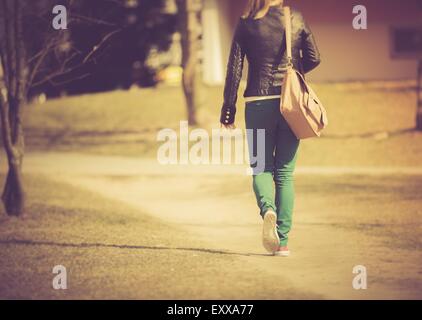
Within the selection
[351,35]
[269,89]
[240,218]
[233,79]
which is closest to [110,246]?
[233,79]

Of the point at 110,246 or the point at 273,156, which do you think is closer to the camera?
the point at 273,156

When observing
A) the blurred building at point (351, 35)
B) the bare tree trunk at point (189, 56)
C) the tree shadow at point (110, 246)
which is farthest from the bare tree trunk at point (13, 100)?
the blurred building at point (351, 35)

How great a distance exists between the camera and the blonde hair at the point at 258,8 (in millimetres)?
7316

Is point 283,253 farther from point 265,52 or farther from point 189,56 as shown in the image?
point 189,56

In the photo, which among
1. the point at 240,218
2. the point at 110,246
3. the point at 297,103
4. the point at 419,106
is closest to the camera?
the point at 297,103

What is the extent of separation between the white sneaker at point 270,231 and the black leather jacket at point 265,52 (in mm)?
784

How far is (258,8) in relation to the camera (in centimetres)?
734

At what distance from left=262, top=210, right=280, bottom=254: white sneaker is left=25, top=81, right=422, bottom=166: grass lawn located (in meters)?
7.04

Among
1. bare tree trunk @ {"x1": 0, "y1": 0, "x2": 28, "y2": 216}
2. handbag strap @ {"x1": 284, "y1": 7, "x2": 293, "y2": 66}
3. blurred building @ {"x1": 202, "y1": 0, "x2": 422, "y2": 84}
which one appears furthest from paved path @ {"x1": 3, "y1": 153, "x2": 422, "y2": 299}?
blurred building @ {"x1": 202, "y1": 0, "x2": 422, "y2": 84}

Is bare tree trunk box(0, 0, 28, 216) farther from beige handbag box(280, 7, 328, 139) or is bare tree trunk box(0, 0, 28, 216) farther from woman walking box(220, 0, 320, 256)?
beige handbag box(280, 7, 328, 139)

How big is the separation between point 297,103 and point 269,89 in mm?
288

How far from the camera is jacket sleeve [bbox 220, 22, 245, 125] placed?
7438mm

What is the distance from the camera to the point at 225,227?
9375 mm
